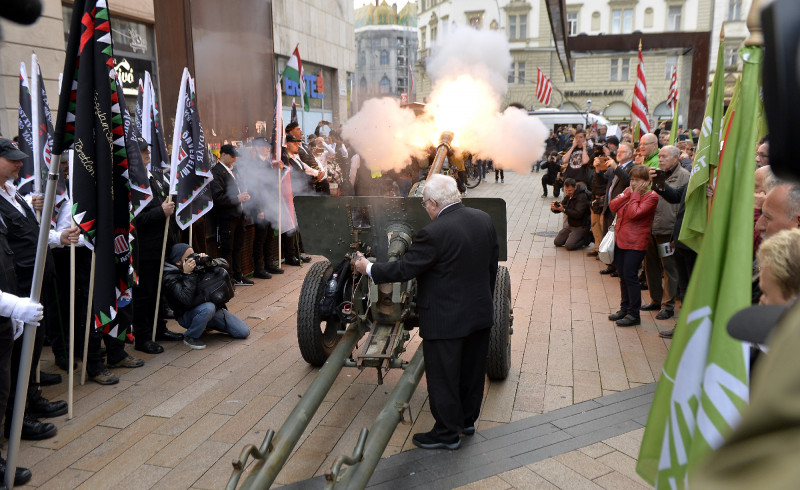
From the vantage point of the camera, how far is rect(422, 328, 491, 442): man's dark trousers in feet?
13.2

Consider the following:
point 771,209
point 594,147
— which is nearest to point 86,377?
point 771,209

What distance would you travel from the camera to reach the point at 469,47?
7066mm

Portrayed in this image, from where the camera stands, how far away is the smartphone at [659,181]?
6.19 meters

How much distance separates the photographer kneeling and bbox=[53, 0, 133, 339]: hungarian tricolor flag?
144 centimetres

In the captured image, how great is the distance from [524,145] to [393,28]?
6987 centimetres

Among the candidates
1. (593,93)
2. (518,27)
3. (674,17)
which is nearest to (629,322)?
(518,27)

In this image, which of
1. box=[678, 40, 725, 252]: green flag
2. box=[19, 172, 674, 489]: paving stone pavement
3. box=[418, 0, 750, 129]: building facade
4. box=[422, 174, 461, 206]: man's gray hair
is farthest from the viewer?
box=[418, 0, 750, 129]: building facade

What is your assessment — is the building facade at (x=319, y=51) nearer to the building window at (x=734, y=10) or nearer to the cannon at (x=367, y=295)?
the cannon at (x=367, y=295)

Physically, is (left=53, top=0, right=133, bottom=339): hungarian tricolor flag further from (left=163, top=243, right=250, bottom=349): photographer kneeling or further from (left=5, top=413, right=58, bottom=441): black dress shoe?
(left=163, top=243, right=250, bottom=349): photographer kneeling

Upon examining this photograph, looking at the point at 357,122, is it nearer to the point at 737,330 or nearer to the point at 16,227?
the point at 16,227

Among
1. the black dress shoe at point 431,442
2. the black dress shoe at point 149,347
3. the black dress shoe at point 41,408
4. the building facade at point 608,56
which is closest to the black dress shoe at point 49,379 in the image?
the black dress shoe at point 41,408

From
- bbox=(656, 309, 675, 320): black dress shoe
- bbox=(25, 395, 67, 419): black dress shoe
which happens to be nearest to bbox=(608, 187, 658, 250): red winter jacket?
bbox=(656, 309, 675, 320): black dress shoe

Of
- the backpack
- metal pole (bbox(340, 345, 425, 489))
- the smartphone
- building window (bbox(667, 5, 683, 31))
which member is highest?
building window (bbox(667, 5, 683, 31))

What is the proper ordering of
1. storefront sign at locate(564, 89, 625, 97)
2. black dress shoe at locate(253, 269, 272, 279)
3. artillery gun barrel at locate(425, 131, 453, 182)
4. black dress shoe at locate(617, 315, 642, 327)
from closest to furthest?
1. artillery gun barrel at locate(425, 131, 453, 182)
2. black dress shoe at locate(617, 315, 642, 327)
3. black dress shoe at locate(253, 269, 272, 279)
4. storefront sign at locate(564, 89, 625, 97)
